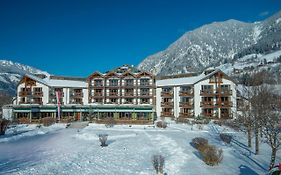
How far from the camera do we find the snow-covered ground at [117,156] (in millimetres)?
18344

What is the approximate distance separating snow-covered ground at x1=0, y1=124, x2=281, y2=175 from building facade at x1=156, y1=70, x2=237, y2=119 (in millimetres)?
20866

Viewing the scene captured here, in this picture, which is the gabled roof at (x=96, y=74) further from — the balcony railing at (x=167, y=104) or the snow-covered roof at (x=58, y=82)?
the balcony railing at (x=167, y=104)

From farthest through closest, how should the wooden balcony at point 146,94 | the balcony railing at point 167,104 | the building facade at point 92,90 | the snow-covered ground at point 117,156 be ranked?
the balcony railing at point 167,104 < the wooden balcony at point 146,94 < the building facade at point 92,90 < the snow-covered ground at point 117,156

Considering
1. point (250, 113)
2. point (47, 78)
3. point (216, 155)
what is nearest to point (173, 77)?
point (47, 78)

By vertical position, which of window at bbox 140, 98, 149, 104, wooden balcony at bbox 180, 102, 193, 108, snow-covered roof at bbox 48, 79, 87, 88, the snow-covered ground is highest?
snow-covered roof at bbox 48, 79, 87, 88

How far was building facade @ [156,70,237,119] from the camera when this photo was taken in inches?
2083

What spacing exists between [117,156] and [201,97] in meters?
35.8

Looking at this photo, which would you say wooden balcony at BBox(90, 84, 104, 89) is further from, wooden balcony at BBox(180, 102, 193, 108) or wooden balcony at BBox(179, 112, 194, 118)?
wooden balcony at BBox(179, 112, 194, 118)

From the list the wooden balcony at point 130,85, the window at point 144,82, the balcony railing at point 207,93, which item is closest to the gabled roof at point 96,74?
the wooden balcony at point 130,85

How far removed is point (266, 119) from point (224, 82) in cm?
3096

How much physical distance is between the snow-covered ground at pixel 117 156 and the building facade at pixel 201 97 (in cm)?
2087

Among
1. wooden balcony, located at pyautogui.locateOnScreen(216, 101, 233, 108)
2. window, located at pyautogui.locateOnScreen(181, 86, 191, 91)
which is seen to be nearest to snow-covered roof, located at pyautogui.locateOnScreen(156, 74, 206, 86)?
window, located at pyautogui.locateOnScreen(181, 86, 191, 91)

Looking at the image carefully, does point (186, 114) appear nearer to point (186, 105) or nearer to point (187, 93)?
point (186, 105)

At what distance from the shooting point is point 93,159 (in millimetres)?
21016
